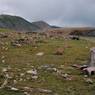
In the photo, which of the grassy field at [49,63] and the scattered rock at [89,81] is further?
the scattered rock at [89,81]

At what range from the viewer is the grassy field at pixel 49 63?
23391 mm

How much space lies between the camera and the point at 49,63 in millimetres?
31109

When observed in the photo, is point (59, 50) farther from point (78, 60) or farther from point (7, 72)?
point (7, 72)

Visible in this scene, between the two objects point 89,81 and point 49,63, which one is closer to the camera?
point 89,81

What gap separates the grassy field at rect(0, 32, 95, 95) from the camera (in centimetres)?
2339

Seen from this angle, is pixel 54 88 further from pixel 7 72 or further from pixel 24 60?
pixel 24 60

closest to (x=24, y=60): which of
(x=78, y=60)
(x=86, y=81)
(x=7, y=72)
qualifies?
(x=78, y=60)

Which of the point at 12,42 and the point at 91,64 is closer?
the point at 91,64

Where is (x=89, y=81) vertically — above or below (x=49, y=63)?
below

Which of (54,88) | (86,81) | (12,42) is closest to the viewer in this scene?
(54,88)

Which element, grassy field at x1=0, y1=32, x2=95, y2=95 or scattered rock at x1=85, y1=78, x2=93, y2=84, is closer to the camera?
grassy field at x1=0, y1=32, x2=95, y2=95

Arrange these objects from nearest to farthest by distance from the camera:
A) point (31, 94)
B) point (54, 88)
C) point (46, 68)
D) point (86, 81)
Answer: point (31, 94) < point (54, 88) < point (86, 81) < point (46, 68)

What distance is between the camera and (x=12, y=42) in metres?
42.2

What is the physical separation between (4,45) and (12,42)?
2052mm
